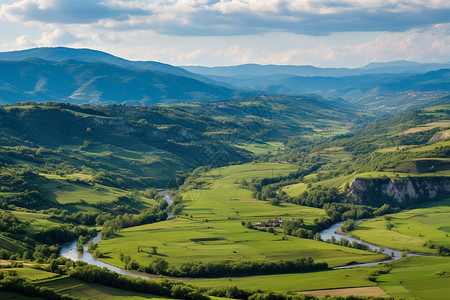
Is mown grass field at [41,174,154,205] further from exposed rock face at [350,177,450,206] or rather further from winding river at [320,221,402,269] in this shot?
exposed rock face at [350,177,450,206]

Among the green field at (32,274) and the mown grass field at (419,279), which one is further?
the mown grass field at (419,279)

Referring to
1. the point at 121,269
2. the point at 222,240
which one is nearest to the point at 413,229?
the point at 222,240

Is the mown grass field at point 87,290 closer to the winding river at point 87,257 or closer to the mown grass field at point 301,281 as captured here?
the mown grass field at point 301,281

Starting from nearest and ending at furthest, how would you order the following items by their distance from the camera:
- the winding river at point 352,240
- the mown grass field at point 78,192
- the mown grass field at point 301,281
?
the mown grass field at point 301,281 < the winding river at point 352,240 < the mown grass field at point 78,192

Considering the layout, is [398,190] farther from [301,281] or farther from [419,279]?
[301,281]

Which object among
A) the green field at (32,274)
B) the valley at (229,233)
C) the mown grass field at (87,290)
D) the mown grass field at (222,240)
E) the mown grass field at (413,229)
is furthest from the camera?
the mown grass field at (413,229)

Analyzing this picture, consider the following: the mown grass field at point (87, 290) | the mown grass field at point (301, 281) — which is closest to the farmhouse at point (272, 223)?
the mown grass field at point (301, 281)
